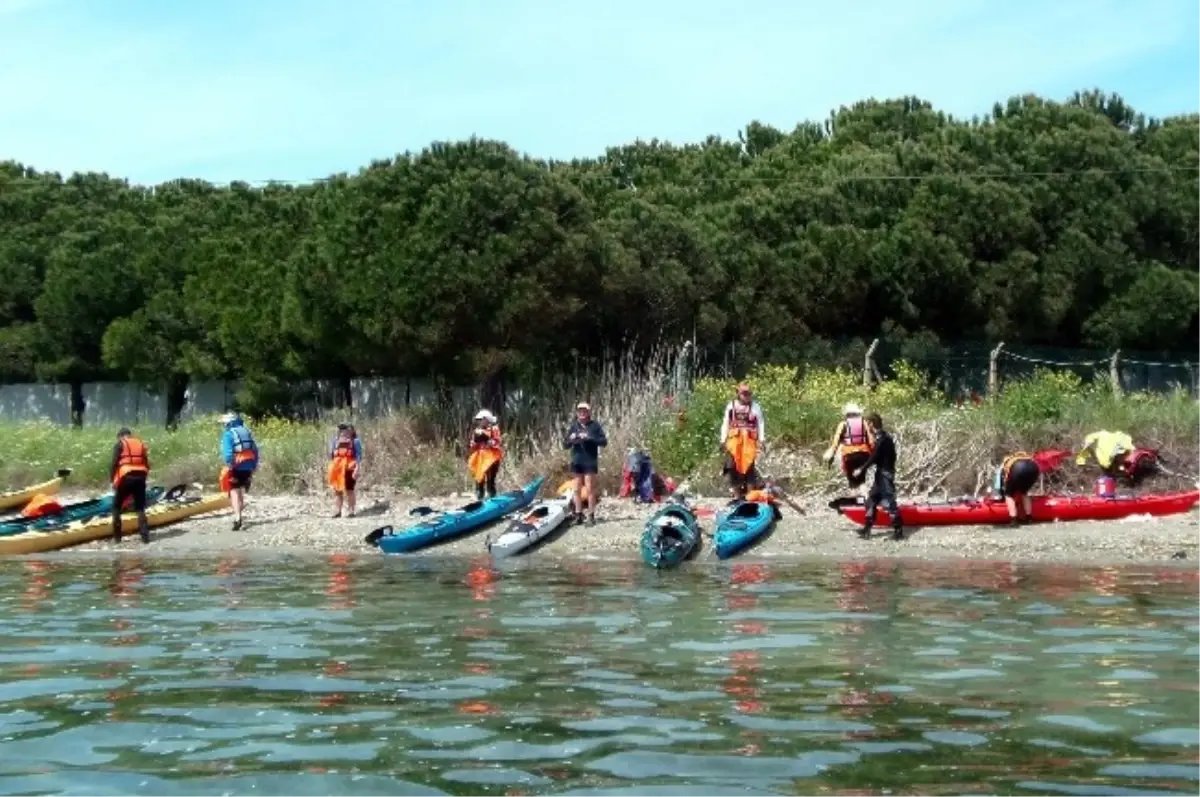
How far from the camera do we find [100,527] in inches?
951

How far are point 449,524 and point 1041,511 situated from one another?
775 centimetres

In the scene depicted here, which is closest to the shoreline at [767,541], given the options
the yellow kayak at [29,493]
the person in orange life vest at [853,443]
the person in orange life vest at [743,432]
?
the person in orange life vest at [853,443]

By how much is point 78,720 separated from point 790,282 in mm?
25195

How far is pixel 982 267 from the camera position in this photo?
35.6m

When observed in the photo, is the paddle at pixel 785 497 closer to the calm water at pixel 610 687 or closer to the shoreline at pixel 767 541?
the shoreline at pixel 767 541

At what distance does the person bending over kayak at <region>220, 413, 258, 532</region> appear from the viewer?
23703 mm

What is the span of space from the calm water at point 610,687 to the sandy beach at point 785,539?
2118 millimetres

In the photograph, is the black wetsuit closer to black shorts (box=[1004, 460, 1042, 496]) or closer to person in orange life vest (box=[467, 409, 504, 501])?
black shorts (box=[1004, 460, 1042, 496])

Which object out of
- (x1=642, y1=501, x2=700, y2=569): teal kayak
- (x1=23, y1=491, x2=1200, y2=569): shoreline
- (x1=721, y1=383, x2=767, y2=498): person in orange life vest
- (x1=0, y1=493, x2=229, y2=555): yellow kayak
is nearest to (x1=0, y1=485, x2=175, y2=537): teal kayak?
(x1=0, y1=493, x2=229, y2=555): yellow kayak

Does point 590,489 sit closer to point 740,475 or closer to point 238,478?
point 740,475

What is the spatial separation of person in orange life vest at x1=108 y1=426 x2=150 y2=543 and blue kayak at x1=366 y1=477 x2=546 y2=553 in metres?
3.48

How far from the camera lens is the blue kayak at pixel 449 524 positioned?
22.3 m

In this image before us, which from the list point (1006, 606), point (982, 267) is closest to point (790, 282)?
point (982, 267)

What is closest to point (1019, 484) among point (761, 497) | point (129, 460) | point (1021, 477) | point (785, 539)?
point (1021, 477)
